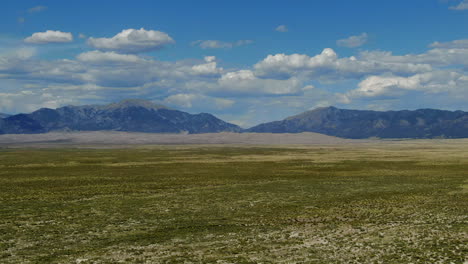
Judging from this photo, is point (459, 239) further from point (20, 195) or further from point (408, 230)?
point (20, 195)

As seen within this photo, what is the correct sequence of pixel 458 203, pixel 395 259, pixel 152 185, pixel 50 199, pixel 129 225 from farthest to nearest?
1. pixel 152 185
2. pixel 50 199
3. pixel 458 203
4. pixel 129 225
5. pixel 395 259

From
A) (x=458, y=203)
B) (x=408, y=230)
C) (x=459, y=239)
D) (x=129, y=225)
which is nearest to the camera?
(x=459, y=239)

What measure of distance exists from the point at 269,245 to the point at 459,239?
11553 mm

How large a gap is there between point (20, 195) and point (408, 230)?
42.7m

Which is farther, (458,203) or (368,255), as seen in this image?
(458,203)

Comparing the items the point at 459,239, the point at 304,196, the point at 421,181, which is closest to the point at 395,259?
the point at 459,239

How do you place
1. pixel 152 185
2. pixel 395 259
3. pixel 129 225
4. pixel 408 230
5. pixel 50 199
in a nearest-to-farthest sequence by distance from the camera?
1. pixel 395 259
2. pixel 408 230
3. pixel 129 225
4. pixel 50 199
5. pixel 152 185

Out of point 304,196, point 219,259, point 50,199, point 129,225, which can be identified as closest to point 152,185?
point 50,199

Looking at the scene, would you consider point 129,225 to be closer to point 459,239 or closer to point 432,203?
point 459,239

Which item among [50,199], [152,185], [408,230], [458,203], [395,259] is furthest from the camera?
[152,185]

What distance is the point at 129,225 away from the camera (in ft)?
114

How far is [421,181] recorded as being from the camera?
66.9m

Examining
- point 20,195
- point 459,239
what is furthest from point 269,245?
point 20,195

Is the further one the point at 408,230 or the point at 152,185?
the point at 152,185
